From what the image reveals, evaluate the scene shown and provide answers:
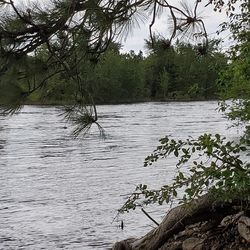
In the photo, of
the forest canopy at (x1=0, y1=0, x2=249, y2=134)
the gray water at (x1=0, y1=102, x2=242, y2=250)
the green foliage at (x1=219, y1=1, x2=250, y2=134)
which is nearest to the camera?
the forest canopy at (x1=0, y1=0, x2=249, y2=134)

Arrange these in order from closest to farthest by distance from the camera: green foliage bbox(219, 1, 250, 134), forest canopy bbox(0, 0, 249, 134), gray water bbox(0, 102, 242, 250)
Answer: forest canopy bbox(0, 0, 249, 134) → green foliage bbox(219, 1, 250, 134) → gray water bbox(0, 102, 242, 250)

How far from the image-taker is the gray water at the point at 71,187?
11.3 metres

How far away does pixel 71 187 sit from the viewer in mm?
16922

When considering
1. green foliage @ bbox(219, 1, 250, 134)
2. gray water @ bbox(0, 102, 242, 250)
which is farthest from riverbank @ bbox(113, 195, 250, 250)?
gray water @ bbox(0, 102, 242, 250)

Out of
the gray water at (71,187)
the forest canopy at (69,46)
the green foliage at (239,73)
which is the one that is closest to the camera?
the forest canopy at (69,46)

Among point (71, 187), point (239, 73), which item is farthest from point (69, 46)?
point (71, 187)

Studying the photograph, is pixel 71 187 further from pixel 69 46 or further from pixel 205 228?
pixel 69 46

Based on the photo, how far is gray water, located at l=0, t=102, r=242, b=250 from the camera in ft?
37.1

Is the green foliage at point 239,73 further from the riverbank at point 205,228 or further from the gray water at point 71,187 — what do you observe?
the gray water at point 71,187

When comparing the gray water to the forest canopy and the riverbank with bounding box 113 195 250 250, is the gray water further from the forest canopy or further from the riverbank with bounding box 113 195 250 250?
the riverbank with bounding box 113 195 250 250

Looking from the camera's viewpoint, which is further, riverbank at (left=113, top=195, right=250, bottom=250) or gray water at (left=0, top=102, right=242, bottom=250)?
gray water at (left=0, top=102, right=242, bottom=250)

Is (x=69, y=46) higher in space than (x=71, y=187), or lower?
higher

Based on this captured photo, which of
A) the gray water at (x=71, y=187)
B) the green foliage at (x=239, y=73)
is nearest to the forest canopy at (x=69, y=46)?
the gray water at (x=71, y=187)

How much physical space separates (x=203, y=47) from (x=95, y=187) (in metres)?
12.2
